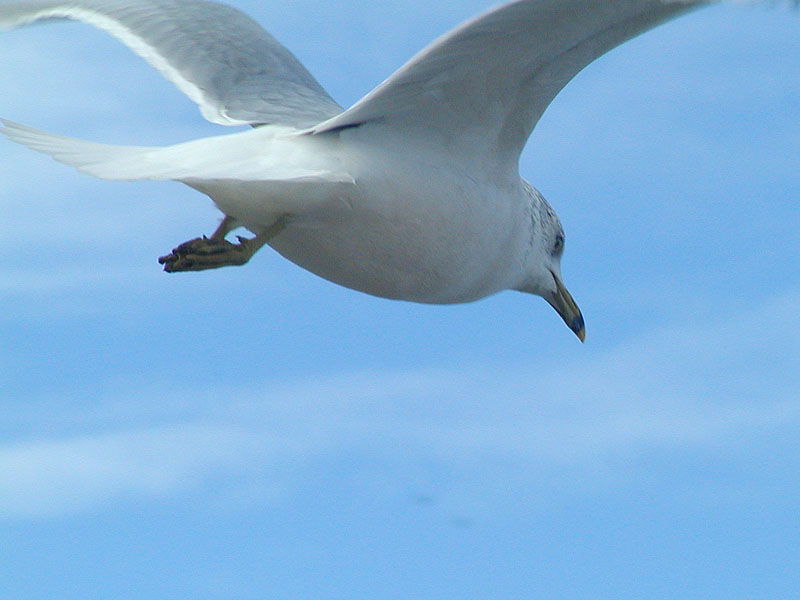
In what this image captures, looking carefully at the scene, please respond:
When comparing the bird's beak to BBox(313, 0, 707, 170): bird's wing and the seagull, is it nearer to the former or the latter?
the seagull

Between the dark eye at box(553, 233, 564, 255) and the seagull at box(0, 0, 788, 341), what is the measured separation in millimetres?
306

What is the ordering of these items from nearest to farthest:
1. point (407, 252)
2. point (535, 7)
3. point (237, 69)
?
1. point (535, 7)
2. point (407, 252)
3. point (237, 69)

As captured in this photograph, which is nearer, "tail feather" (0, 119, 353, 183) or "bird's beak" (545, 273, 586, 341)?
"tail feather" (0, 119, 353, 183)

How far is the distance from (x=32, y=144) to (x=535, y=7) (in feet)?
4.79

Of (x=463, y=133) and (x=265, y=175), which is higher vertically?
(x=463, y=133)

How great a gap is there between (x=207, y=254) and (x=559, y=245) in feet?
5.36

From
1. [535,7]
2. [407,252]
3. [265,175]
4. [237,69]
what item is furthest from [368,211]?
[237,69]

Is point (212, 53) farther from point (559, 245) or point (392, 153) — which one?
point (559, 245)

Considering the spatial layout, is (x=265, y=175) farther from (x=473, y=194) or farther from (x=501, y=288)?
(x=501, y=288)

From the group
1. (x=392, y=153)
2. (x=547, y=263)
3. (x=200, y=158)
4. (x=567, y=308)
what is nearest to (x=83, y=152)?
(x=200, y=158)

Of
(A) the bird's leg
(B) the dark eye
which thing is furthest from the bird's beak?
(A) the bird's leg

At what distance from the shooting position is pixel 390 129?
3.49 m

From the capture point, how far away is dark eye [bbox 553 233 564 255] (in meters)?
4.65

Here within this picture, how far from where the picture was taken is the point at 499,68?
341 cm
